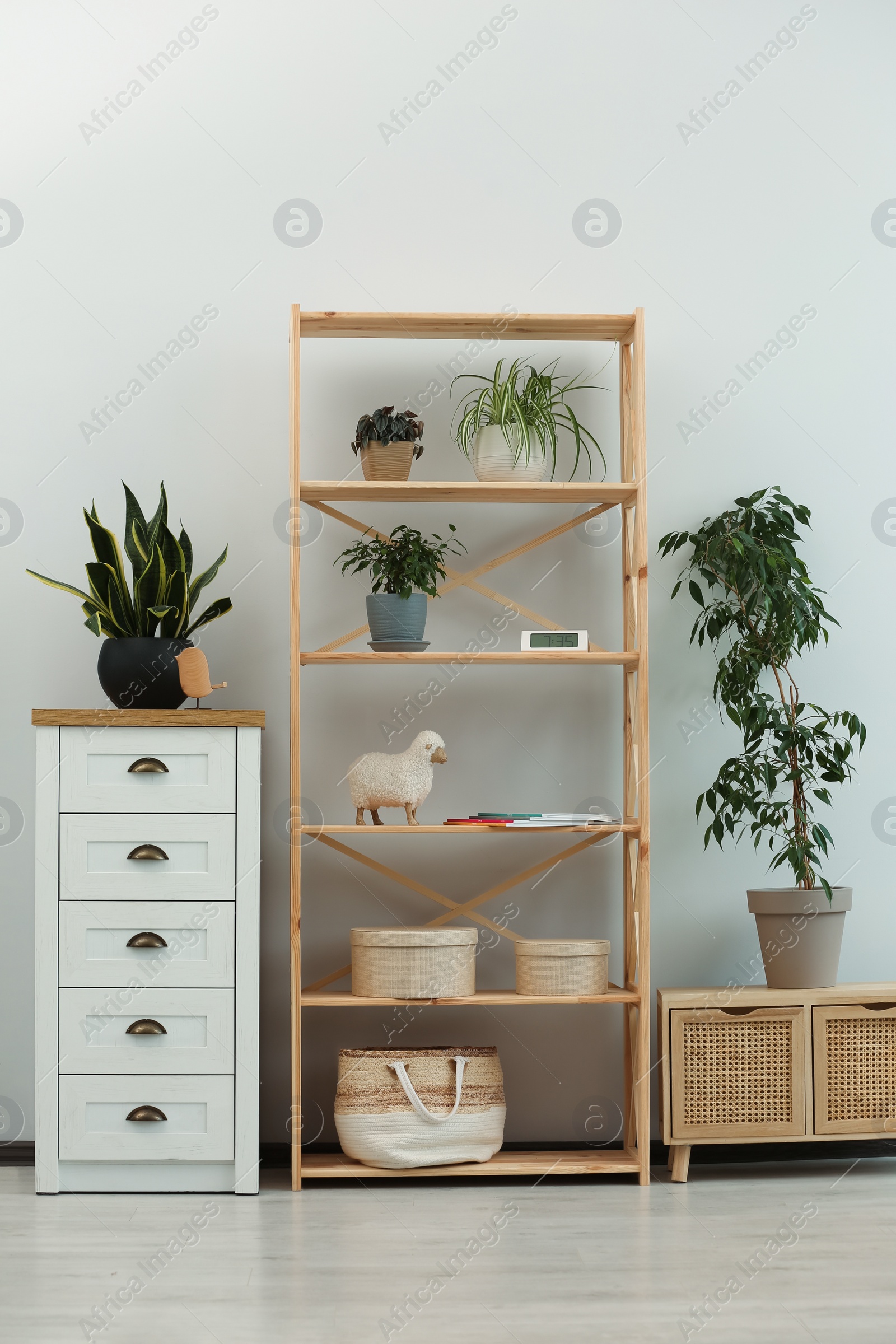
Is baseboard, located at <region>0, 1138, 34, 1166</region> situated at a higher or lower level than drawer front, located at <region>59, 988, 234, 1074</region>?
lower

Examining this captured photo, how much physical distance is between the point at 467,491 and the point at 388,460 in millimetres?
213

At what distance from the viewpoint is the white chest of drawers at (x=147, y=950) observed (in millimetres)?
2459

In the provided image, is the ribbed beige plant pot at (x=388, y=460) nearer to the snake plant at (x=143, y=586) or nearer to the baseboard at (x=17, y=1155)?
the snake plant at (x=143, y=586)

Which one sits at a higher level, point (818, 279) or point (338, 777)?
point (818, 279)

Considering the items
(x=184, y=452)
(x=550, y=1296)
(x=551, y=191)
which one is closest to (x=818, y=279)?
(x=551, y=191)

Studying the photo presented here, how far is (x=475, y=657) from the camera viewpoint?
8.46ft

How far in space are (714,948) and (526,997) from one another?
613 millimetres

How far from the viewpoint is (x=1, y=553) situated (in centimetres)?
295

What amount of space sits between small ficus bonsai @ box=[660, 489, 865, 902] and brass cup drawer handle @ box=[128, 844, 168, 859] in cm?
130

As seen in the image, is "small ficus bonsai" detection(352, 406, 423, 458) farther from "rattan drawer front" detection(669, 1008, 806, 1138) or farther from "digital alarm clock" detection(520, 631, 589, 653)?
"rattan drawer front" detection(669, 1008, 806, 1138)

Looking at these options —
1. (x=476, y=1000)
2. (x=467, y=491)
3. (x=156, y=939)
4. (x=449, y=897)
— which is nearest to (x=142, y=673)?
(x=156, y=939)

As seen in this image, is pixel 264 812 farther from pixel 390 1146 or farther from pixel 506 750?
pixel 390 1146

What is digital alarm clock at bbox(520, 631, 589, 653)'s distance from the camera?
265cm

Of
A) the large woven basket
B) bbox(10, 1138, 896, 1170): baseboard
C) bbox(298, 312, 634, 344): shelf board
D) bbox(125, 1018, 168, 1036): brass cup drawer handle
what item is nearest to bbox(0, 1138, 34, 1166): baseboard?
bbox(10, 1138, 896, 1170): baseboard
